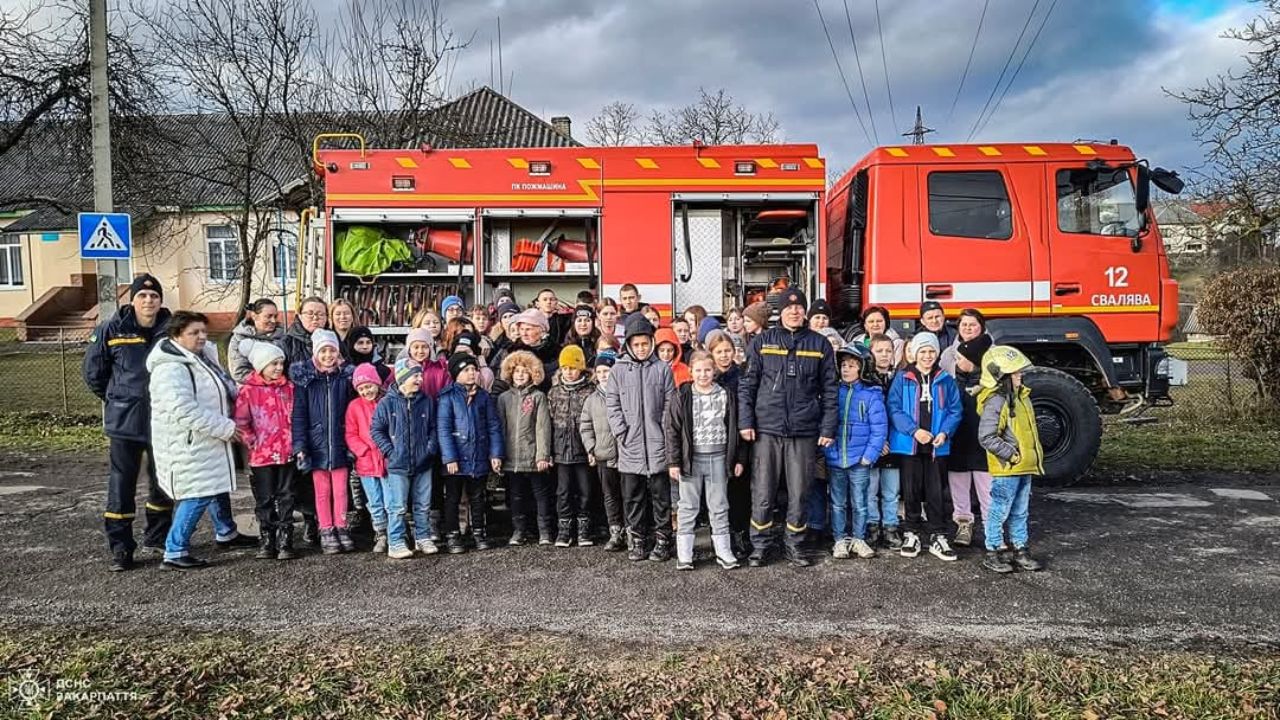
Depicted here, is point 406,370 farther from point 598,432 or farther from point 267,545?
point 267,545

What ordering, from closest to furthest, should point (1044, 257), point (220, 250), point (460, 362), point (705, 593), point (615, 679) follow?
point (615, 679), point (705, 593), point (460, 362), point (1044, 257), point (220, 250)

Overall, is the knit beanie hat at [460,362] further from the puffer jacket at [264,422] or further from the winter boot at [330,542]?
the winter boot at [330,542]

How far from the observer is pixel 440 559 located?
17.7ft

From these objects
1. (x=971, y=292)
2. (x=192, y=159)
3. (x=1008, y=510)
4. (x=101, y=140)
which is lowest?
(x=1008, y=510)

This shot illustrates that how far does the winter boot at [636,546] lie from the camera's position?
5360mm

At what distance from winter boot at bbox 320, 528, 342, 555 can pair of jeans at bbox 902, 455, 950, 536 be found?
12.9ft

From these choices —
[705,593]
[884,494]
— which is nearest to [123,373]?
[705,593]

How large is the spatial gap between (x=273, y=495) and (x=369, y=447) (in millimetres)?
747

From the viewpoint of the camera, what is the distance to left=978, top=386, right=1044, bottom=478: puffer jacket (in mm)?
5055

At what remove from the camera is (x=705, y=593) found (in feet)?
15.5

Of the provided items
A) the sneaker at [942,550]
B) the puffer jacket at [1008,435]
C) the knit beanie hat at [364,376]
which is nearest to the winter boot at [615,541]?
the knit beanie hat at [364,376]

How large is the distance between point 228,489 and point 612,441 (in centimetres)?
258

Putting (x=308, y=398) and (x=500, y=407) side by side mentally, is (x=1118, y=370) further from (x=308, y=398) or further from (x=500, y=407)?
(x=308, y=398)

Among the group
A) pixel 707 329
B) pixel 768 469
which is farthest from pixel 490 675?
pixel 707 329
